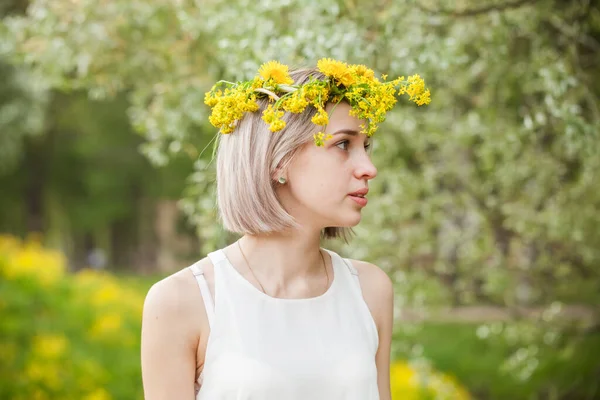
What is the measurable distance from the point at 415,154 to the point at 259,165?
3298 millimetres

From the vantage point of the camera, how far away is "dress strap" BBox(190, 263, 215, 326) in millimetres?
2129

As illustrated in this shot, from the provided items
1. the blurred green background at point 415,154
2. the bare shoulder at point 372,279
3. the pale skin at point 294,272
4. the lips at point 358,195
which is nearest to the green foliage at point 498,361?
the blurred green background at point 415,154

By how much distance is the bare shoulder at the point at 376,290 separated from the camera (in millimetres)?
2379

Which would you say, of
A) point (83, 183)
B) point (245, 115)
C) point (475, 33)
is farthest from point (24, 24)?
point (83, 183)

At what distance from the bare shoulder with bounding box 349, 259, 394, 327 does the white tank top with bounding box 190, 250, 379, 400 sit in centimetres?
7

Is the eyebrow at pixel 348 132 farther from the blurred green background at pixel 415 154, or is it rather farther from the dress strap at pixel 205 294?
the blurred green background at pixel 415 154

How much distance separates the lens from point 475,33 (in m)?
4.27

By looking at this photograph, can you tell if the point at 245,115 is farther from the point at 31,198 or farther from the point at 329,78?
the point at 31,198

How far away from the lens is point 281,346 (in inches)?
84.0

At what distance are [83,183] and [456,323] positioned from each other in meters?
11.3

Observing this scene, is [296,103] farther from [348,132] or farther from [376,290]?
[376,290]

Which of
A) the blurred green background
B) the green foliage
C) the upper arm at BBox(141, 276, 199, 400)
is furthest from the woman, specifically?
the green foliage

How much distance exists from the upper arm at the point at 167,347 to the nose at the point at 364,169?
56 centimetres

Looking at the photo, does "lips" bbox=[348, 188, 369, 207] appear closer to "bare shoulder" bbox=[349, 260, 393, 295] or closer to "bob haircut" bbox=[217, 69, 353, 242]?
"bob haircut" bbox=[217, 69, 353, 242]
